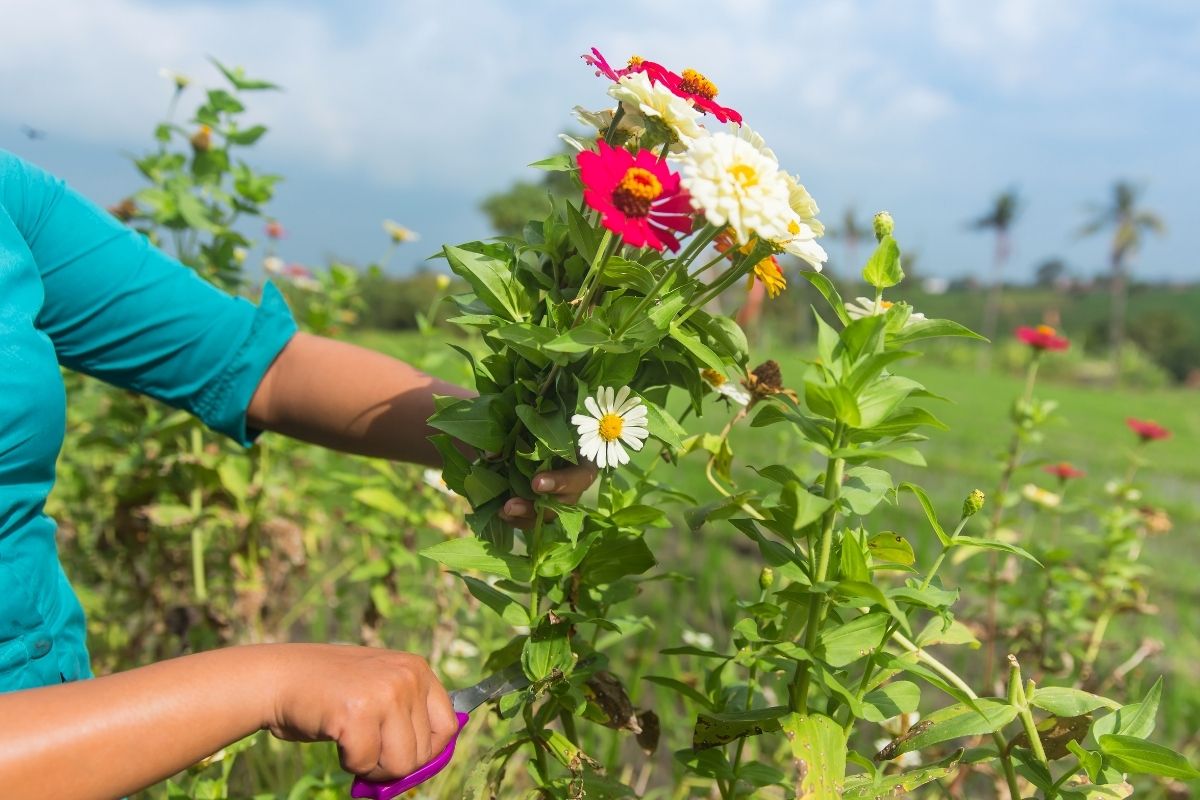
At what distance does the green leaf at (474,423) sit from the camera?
78 cm

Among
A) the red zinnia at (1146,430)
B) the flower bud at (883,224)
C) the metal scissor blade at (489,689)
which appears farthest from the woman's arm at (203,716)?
the red zinnia at (1146,430)

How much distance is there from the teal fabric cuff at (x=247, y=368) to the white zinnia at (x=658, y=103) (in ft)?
2.04

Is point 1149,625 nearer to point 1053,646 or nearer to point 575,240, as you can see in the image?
point 1053,646

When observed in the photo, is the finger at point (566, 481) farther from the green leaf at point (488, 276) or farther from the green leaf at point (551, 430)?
the green leaf at point (488, 276)

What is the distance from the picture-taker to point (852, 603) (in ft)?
2.64

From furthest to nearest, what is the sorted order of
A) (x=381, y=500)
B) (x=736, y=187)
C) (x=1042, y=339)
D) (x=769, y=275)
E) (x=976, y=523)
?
(x=976, y=523), (x=1042, y=339), (x=381, y=500), (x=769, y=275), (x=736, y=187)

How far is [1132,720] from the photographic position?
79 cm

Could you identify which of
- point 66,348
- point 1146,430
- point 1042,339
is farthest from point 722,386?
point 1146,430

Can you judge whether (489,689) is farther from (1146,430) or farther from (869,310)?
(1146,430)

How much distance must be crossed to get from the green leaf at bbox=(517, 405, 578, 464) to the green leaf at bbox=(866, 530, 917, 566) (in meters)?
0.28

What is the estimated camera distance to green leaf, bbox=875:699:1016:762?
77 cm

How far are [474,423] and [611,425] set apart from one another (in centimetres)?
13

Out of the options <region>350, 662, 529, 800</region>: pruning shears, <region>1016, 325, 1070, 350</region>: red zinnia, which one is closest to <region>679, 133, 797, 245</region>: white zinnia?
<region>350, 662, 529, 800</region>: pruning shears

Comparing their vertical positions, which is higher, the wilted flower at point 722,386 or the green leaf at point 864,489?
the wilted flower at point 722,386
